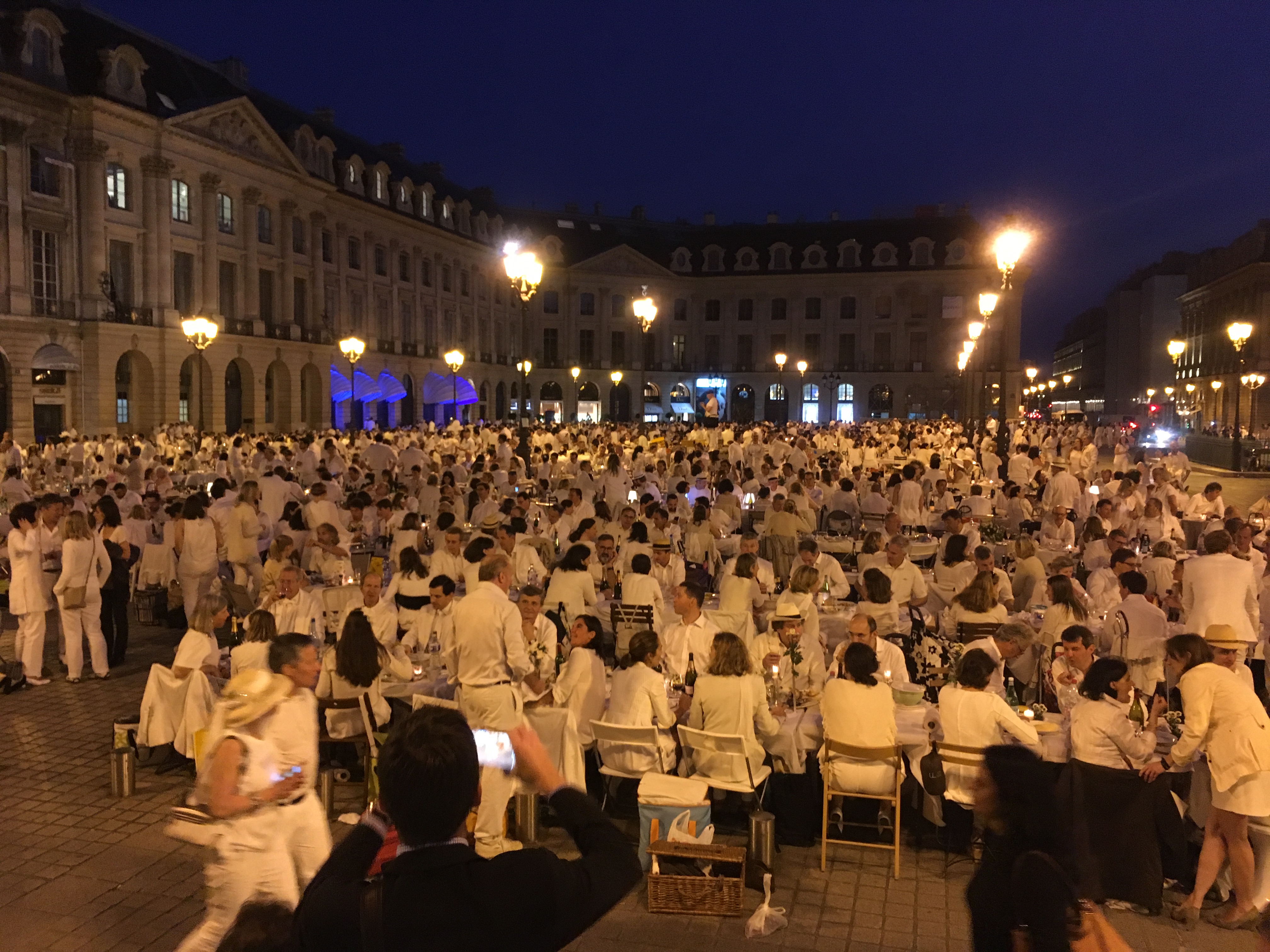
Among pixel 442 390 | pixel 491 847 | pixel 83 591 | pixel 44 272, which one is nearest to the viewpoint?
pixel 491 847

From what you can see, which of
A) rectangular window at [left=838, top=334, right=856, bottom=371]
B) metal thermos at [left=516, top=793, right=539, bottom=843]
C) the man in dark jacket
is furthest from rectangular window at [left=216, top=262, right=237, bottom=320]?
rectangular window at [left=838, top=334, right=856, bottom=371]

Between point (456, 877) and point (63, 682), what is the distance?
10.0 metres

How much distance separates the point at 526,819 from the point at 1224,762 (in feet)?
14.0


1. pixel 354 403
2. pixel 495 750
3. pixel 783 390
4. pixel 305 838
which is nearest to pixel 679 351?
pixel 783 390

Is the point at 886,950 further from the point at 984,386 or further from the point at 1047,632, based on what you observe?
the point at 984,386

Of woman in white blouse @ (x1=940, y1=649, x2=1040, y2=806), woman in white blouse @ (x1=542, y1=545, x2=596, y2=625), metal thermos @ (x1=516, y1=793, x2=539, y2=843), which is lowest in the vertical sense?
metal thermos @ (x1=516, y1=793, x2=539, y2=843)

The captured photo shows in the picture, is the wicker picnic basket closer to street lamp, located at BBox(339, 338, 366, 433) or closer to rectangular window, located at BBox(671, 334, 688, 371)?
street lamp, located at BBox(339, 338, 366, 433)

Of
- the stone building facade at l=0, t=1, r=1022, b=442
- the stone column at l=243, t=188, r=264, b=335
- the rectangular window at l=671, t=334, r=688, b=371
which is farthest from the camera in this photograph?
the rectangular window at l=671, t=334, r=688, b=371

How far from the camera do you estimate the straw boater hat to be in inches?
231

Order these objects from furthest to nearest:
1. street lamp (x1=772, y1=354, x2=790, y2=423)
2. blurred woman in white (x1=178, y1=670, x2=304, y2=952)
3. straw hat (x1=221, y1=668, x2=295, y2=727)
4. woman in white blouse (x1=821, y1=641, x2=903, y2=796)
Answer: street lamp (x1=772, y1=354, x2=790, y2=423) < woman in white blouse (x1=821, y1=641, x2=903, y2=796) < straw hat (x1=221, y1=668, x2=295, y2=727) < blurred woman in white (x1=178, y1=670, x2=304, y2=952)

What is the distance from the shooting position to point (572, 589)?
389 inches

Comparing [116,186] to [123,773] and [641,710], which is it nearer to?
[123,773]

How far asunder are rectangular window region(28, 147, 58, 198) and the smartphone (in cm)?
4191

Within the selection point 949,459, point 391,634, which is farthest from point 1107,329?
point 391,634
